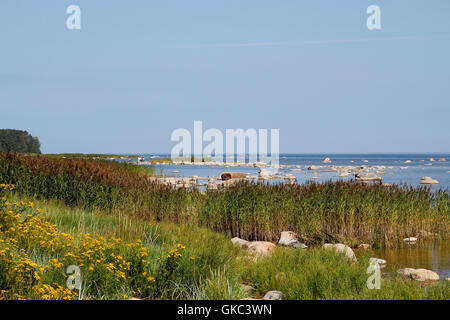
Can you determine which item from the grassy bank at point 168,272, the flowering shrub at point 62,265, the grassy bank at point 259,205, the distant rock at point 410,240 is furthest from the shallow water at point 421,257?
the flowering shrub at point 62,265

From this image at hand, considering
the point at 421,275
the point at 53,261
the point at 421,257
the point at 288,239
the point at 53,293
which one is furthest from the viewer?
the point at 288,239

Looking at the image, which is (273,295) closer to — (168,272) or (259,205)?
(168,272)

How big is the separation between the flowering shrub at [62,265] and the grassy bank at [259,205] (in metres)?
6.27

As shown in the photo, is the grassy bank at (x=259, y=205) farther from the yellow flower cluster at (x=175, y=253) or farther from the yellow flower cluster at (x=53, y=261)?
the yellow flower cluster at (x=175, y=253)

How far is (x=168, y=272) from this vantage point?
7.73 meters

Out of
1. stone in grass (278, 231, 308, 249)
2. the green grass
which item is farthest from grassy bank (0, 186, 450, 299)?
stone in grass (278, 231, 308, 249)

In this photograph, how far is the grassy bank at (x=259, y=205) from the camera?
599 inches

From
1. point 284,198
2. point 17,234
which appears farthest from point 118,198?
point 17,234

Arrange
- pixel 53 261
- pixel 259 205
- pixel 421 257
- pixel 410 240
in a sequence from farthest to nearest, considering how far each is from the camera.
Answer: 1. pixel 410 240
2. pixel 259 205
3. pixel 421 257
4. pixel 53 261

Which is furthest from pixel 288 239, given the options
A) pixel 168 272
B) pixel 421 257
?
pixel 168 272

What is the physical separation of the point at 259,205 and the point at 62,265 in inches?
335
